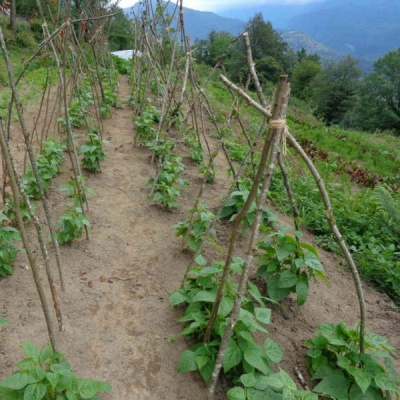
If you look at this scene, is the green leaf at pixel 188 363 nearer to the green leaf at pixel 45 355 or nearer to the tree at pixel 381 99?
the green leaf at pixel 45 355

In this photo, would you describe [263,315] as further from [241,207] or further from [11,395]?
[241,207]

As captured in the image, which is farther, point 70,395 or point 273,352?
point 273,352

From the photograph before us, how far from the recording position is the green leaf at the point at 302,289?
7.89 feet

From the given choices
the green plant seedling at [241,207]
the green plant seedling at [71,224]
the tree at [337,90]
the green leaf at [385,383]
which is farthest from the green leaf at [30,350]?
the tree at [337,90]

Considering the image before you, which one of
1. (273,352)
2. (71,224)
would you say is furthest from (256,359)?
(71,224)

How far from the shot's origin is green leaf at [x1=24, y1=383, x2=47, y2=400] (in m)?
1.50

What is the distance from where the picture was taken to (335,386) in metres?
1.90

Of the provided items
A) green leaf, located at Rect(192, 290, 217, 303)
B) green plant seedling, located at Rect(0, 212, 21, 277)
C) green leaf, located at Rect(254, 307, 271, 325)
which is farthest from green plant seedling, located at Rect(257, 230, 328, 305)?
green plant seedling, located at Rect(0, 212, 21, 277)

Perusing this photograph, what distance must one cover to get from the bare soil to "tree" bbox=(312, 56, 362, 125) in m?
33.7

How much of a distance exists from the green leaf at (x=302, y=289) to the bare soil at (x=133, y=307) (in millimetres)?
266

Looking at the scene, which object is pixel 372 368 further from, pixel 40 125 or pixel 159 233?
pixel 40 125

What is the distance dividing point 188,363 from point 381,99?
3557cm

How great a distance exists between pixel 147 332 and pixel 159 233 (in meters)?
1.29

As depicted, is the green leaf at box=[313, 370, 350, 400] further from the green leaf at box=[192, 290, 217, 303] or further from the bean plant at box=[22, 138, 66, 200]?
the bean plant at box=[22, 138, 66, 200]
